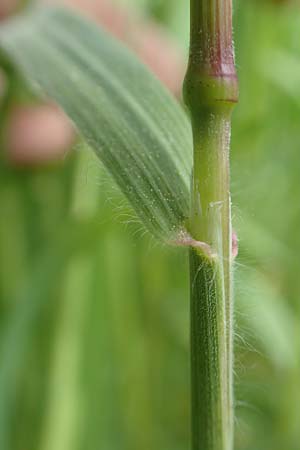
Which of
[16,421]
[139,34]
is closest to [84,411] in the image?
[16,421]

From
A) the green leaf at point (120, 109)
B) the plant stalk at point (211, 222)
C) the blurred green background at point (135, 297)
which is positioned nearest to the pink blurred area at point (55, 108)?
the blurred green background at point (135, 297)

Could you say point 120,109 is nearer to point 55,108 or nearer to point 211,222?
point 211,222

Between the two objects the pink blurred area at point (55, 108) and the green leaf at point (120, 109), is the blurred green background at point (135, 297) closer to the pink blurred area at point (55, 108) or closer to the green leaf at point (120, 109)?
the pink blurred area at point (55, 108)

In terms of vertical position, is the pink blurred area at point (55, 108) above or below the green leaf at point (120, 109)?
above

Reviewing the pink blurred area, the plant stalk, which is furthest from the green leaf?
the pink blurred area

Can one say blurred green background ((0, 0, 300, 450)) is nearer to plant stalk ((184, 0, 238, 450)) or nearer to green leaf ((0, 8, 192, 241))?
green leaf ((0, 8, 192, 241))

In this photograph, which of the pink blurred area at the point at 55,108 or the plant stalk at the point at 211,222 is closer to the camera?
the plant stalk at the point at 211,222

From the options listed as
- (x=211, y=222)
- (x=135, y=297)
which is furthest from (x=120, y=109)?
(x=135, y=297)

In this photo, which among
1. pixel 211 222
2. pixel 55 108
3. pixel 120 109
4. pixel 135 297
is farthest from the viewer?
pixel 135 297
